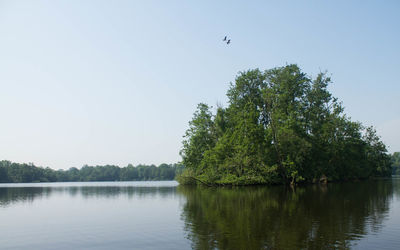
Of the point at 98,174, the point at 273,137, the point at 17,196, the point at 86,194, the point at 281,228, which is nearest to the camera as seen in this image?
the point at 281,228

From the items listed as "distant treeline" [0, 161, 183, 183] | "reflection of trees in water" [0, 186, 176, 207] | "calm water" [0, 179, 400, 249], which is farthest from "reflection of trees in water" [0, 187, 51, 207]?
"distant treeline" [0, 161, 183, 183]

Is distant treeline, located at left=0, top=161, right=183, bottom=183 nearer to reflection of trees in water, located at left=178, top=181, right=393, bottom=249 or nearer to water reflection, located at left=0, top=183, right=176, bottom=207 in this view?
water reflection, located at left=0, top=183, right=176, bottom=207

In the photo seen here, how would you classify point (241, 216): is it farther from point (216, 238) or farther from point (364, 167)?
point (364, 167)

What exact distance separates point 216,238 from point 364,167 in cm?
8203

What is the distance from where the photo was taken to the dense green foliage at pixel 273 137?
55688 millimetres

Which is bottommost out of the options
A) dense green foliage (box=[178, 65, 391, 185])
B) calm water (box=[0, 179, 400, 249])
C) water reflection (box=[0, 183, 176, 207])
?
water reflection (box=[0, 183, 176, 207])

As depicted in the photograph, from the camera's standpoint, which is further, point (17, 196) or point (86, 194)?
point (86, 194)

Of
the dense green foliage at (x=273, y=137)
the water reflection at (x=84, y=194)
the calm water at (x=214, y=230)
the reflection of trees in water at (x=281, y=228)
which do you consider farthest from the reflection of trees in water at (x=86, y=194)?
the reflection of trees in water at (x=281, y=228)

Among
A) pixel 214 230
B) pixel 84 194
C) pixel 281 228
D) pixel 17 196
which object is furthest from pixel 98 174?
pixel 281 228

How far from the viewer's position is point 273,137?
57188mm

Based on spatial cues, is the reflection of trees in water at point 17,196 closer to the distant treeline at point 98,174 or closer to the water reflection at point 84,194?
the water reflection at point 84,194

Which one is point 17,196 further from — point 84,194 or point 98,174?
point 98,174

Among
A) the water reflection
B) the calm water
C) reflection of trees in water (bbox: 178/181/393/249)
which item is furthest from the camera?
the water reflection

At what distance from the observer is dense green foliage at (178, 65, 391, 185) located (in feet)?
183
